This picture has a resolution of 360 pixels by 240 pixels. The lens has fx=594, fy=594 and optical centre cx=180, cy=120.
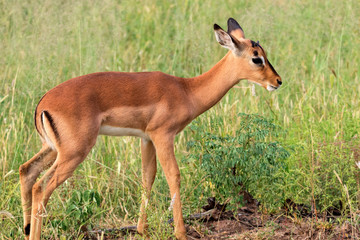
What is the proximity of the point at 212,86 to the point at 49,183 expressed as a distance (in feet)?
5.08

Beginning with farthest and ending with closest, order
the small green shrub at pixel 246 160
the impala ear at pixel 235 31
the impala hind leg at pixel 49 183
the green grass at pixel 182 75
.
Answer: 1. the impala ear at pixel 235 31
2. the green grass at pixel 182 75
3. the small green shrub at pixel 246 160
4. the impala hind leg at pixel 49 183

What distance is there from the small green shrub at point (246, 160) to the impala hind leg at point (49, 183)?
107 cm

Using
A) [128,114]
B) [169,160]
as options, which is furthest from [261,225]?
[128,114]

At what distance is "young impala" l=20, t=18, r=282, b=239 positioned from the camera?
4.36 m

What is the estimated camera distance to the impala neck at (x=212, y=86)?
4.91m

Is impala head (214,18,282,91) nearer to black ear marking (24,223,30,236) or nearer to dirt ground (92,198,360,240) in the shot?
dirt ground (92,198,360,240)

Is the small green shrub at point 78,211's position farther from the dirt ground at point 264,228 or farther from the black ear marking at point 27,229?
the dirt ground at point 264,228

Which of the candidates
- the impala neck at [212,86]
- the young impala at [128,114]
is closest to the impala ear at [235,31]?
the young impala at [128,114]

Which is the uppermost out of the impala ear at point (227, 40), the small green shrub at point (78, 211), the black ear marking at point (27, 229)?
the impala ear at point (227, 40)

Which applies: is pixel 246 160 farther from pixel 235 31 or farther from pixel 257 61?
pixel 235 31

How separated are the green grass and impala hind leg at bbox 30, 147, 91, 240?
0.32 ft

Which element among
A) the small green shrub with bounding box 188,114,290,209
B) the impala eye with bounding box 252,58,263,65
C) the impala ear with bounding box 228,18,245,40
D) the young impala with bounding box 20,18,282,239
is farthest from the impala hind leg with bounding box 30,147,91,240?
the impala ear with bounding box 228,18,245,40

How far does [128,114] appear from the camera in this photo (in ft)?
15.0

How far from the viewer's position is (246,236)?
4.57 m
